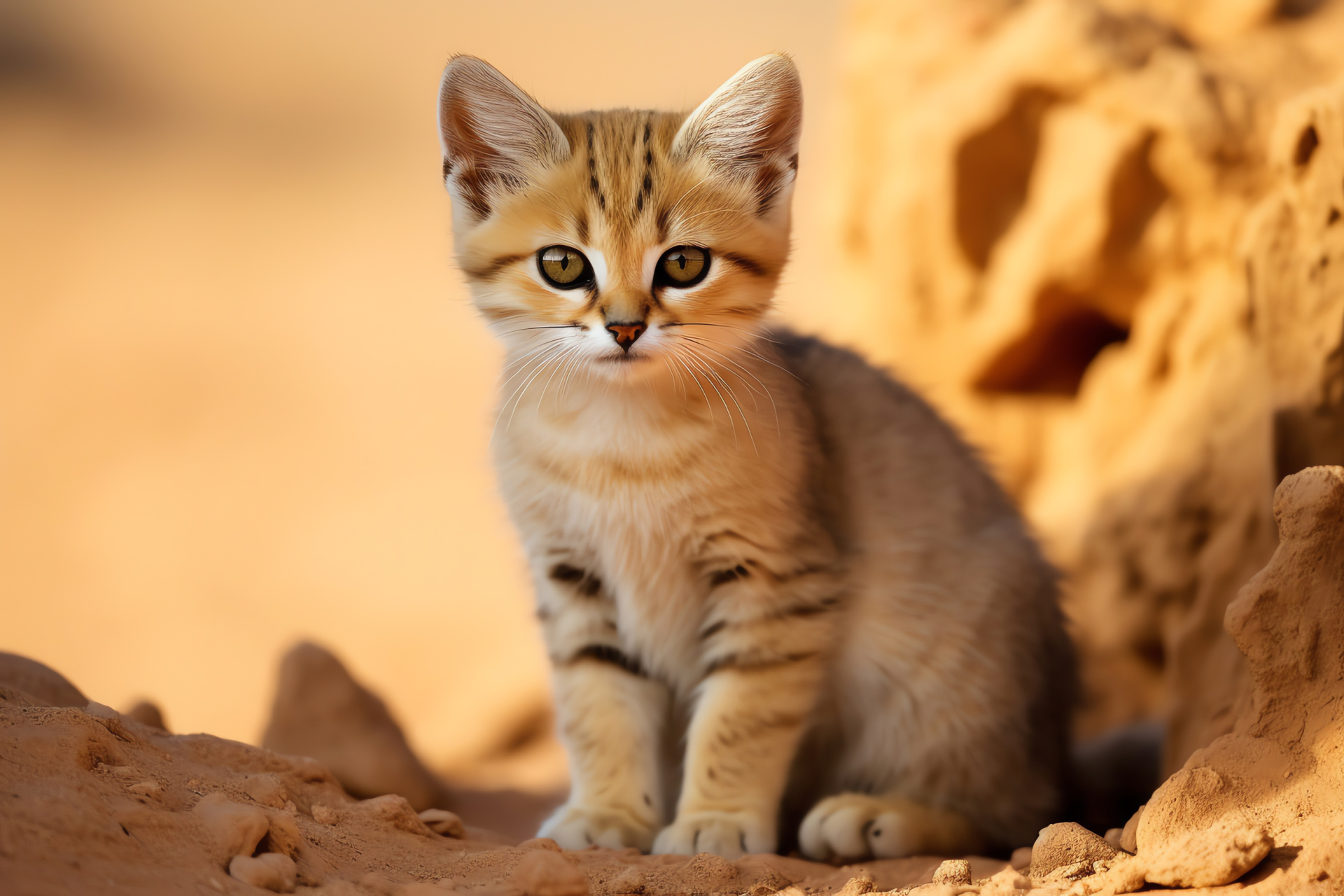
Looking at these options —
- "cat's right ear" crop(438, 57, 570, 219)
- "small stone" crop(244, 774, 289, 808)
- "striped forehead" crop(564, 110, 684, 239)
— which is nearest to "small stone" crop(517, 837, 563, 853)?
"small stone" crop(244, 774, 289, 808)

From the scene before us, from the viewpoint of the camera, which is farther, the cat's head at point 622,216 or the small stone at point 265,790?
the cat's head at point 622,216

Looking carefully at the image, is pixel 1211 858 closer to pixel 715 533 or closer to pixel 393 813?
pixel 715 533

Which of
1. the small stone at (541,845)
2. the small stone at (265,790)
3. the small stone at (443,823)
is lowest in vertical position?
the small stone at (443,823)

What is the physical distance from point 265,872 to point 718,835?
3.22 feet

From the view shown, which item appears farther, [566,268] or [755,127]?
[755,127]

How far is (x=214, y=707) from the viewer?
5.31 m

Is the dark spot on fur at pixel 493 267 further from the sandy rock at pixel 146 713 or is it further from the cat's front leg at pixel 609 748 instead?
the sandy rock at pixel 146 713

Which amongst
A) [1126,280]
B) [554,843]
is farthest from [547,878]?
[1126,280]

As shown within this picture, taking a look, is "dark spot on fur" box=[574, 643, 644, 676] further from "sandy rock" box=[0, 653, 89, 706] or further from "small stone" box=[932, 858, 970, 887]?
"sandy rock" box=[0, 653, 89, 706]

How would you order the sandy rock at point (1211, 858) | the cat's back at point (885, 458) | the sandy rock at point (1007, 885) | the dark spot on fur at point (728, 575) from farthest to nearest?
1. the cat's back at point (885, 458)
2. the dark spot on fur at point (728, 575)
3. the sandy rock at point (1007, 885)
4. the sandy rock at point (1211, 858)

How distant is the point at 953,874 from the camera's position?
1668 mm

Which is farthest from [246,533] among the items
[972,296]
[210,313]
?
[972,296]

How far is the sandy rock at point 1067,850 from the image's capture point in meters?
1.66

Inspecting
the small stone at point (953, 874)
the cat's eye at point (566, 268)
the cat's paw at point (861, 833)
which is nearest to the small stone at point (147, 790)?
the cat's eye at point (566, 268)
